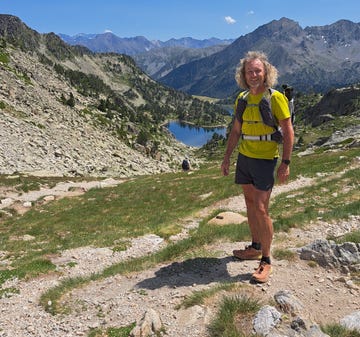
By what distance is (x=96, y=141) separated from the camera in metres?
76.9

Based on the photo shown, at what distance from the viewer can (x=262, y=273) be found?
893cm

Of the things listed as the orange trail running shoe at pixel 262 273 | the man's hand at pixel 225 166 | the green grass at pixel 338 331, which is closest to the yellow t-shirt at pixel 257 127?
the man's hand at pixel 225 166

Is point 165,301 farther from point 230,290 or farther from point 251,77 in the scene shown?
point 251,77

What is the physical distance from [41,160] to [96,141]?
91.3ft

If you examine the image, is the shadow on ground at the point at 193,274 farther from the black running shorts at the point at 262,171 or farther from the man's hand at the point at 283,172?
the man's hand at the point at 283,172

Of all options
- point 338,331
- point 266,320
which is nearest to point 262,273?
point 266,320

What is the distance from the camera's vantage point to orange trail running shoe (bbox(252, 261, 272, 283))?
878cm

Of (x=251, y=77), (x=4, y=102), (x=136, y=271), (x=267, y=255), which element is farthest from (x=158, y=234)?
(x=4, y=102)

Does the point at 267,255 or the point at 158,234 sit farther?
the point at 158,234

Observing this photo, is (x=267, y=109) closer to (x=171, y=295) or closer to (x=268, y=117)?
(x=268, y=117)

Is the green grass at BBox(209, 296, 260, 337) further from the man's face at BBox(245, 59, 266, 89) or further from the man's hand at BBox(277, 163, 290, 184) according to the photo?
the man's face at BBox(245, 59, 266, 89)

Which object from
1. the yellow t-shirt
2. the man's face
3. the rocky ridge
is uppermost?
the man's face

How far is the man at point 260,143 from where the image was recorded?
874 cm

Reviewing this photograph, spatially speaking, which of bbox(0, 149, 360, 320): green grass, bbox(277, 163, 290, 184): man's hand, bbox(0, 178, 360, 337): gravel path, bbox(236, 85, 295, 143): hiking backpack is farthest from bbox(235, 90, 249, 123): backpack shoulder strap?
bbox(0, 149, 360, 320): green grass
